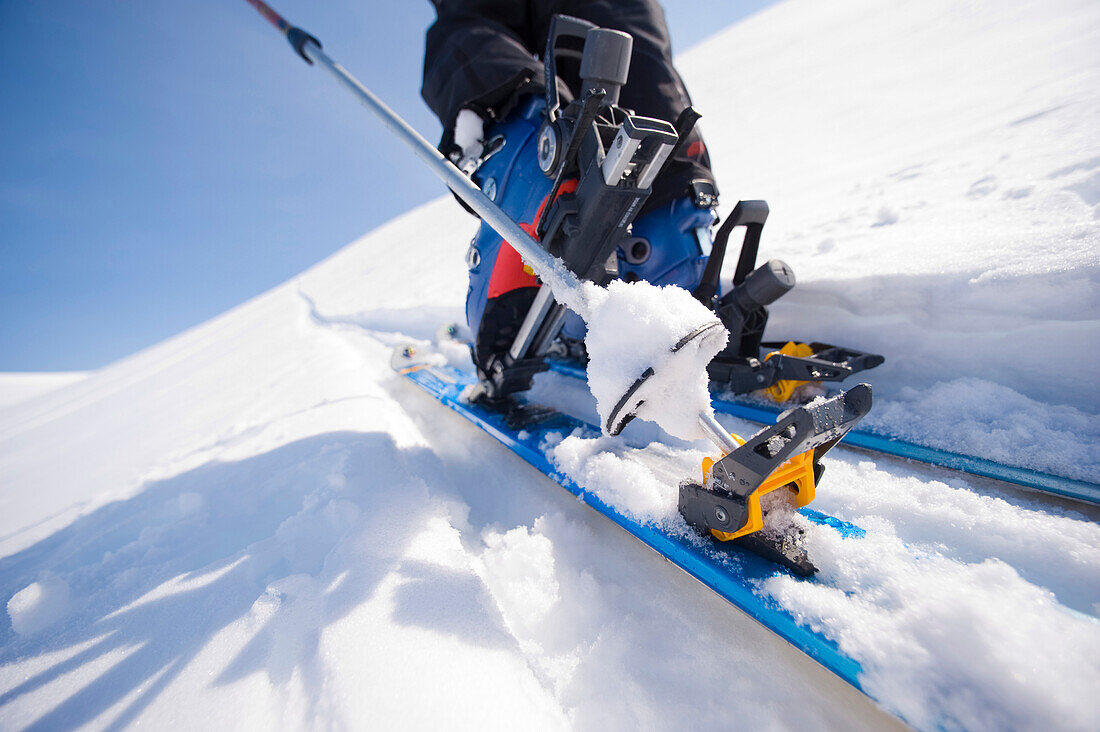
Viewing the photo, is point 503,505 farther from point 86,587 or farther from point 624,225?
point 86,587

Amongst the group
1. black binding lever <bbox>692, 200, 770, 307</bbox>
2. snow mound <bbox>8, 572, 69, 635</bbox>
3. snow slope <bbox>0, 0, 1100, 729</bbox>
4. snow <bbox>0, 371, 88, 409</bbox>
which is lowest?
snow <bbox>0, 371, 88, 409</bbox>

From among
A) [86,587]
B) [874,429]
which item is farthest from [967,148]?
[86,587]

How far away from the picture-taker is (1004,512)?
937 millimetres

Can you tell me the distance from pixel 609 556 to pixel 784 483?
0.52 m

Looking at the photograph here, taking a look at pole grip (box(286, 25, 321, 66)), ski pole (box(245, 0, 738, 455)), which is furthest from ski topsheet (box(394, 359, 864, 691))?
pole grip (box(286, 25, 321, 66))

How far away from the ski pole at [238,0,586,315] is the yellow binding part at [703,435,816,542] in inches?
20.4

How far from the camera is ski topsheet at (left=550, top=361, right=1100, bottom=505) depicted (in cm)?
95

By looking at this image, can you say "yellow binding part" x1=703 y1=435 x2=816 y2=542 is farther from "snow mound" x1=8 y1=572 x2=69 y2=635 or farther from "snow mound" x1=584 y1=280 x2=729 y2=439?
"snow mound" x1=8 y1=572 x2=69 y2=635

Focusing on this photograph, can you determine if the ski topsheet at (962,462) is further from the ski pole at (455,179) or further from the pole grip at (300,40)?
the pole grip at (300,40)

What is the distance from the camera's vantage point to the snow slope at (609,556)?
2.34 ft

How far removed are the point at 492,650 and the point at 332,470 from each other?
927mm

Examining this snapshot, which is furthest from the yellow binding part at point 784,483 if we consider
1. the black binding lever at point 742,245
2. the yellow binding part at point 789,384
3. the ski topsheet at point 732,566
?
the black binding lever at point 742,245

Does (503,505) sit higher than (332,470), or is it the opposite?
(503,505)

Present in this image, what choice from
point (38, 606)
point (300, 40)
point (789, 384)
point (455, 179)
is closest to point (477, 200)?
point (455, 179)
